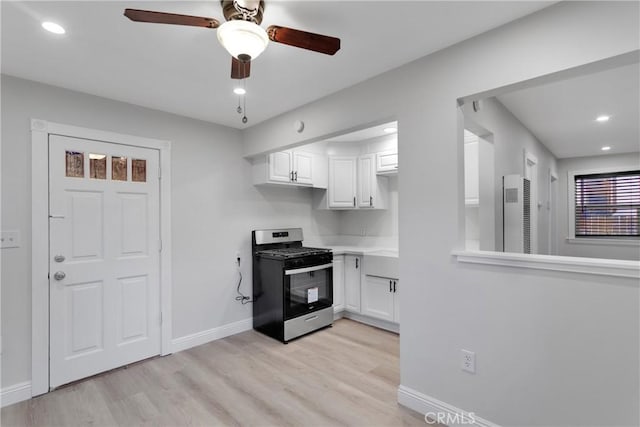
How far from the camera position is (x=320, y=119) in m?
2.73

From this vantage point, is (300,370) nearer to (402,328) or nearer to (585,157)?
(402,328)

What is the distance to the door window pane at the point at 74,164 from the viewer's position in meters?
2.52

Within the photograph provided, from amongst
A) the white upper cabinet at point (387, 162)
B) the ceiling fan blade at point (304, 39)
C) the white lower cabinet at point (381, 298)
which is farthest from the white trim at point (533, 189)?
the ceiling fan blade at point (304, 39)

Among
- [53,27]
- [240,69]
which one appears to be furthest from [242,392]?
[53,27]

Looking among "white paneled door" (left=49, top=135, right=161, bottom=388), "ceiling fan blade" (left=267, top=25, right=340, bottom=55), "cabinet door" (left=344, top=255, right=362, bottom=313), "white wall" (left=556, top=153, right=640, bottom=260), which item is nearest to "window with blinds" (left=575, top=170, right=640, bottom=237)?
"white wall" (left=556, top=153, right=640, bottom=260)

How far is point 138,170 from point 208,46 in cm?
156

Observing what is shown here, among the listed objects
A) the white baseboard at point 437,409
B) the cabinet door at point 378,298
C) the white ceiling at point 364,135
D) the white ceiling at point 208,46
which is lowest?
the white baseboard at point 437,409

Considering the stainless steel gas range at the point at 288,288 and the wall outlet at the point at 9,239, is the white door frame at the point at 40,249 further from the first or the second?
the stainless steel gas range at the point at 288,288

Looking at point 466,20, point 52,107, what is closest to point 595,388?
point 466,20

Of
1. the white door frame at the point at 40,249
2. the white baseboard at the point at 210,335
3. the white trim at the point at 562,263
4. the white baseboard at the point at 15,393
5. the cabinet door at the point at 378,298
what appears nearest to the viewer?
the white trim at the point at 562,263

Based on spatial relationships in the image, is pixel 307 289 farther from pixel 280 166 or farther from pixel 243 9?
pixel 243 9

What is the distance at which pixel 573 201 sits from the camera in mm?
5672

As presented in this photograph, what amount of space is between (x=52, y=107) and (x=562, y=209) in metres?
7.54
